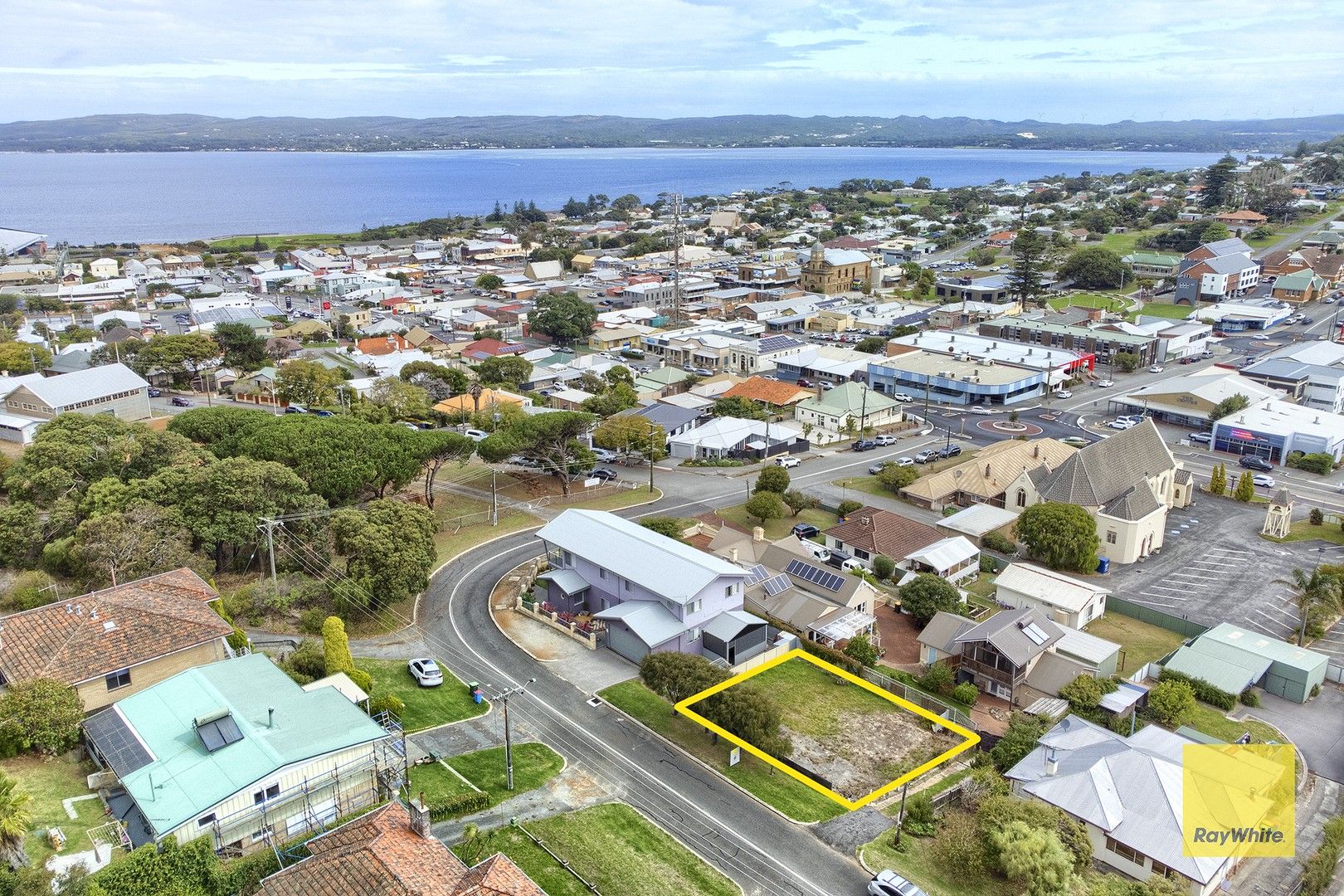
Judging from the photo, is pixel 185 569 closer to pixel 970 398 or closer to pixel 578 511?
pixel 578 511

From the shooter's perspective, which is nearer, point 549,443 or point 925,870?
point 925,870

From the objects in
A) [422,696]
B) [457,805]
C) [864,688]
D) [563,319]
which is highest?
[563,319]

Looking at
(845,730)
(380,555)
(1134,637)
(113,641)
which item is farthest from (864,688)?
(113,641)

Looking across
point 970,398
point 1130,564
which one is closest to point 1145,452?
point 1130,564

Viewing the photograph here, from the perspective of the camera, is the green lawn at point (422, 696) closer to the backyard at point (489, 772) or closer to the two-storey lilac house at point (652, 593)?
the backyard at point (489, 772)

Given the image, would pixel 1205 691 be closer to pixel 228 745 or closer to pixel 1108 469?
pixel 1108 469

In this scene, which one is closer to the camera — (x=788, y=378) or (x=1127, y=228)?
(x=788, y=378)
